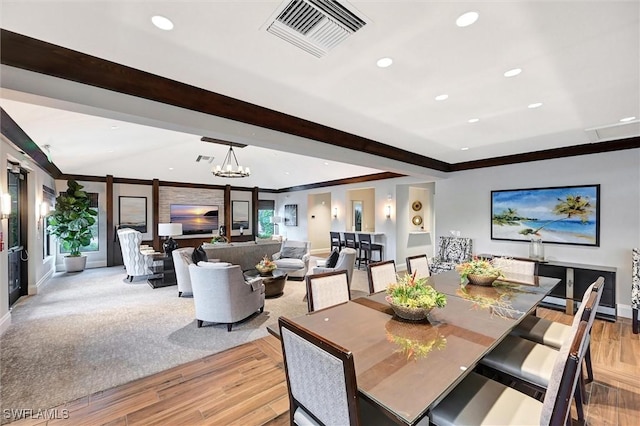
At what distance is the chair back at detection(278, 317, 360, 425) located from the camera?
1054 millimetres

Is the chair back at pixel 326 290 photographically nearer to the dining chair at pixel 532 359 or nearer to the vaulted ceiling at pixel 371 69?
the dining chair at pixel 532 359

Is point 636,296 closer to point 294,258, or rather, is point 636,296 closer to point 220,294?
point 220,294

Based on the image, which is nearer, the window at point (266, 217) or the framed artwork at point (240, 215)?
the framed artwork at point (240, 215)

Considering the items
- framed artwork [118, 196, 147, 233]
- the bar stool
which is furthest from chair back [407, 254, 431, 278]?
framed artwork [118, 196, 147, 233]

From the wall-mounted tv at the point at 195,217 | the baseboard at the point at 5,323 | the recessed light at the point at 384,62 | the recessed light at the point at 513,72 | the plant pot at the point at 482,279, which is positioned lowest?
the baseboard at the point at 5,323

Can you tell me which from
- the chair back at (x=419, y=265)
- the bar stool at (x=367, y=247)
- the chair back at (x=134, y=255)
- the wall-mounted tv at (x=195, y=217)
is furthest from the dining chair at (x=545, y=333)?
the wall-mounted tv at (x=195, y=217)

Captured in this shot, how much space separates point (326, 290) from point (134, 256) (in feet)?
18.3

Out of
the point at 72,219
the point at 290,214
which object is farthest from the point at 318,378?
the point at 290,214

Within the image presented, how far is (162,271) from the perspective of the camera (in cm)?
641

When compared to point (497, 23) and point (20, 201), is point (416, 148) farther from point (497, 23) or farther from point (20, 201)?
point (20, 201)

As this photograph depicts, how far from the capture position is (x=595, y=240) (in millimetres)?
4328

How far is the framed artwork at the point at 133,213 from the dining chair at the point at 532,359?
9.61 meters

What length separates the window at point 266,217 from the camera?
11531 millimetres

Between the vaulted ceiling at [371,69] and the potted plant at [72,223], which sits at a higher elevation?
the vaulted ceiling at [371,69]
